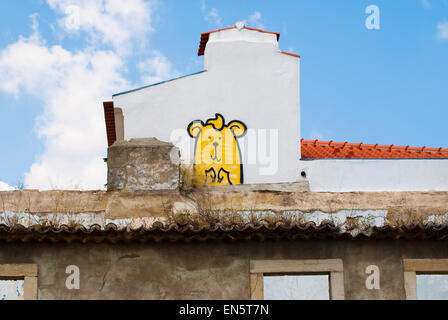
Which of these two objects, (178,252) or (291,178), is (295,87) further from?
(178,252)

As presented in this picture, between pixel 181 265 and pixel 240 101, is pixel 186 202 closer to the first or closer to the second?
pixel 181 265

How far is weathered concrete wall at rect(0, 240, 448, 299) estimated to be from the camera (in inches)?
397

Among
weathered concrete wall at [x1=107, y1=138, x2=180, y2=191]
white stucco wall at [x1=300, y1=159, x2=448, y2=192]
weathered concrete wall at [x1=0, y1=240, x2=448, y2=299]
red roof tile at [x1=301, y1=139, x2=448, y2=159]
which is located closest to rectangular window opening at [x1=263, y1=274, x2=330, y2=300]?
weathered concrete wall at [x1=0, y1=240, x2=448, y2=299]

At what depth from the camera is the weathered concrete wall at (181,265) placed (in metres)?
10.1

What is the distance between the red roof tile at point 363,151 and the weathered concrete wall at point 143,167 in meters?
3.72

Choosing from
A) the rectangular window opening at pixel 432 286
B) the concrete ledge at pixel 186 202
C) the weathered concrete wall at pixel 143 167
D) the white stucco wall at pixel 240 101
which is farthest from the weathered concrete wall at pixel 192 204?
the white stucco wall at pixel 240 101

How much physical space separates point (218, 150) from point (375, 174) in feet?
9.42

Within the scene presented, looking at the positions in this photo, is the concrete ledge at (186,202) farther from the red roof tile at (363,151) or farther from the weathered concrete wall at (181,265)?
the red roof tile at (363,151)

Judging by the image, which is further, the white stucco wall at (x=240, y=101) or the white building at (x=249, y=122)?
the white stucco wall at (x=240, y=101)

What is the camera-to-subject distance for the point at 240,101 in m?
13.7

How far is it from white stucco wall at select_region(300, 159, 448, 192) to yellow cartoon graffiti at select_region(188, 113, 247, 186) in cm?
123

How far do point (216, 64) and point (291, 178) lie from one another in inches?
102

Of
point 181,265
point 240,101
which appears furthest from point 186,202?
point 240,101

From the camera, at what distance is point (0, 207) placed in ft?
37.9
